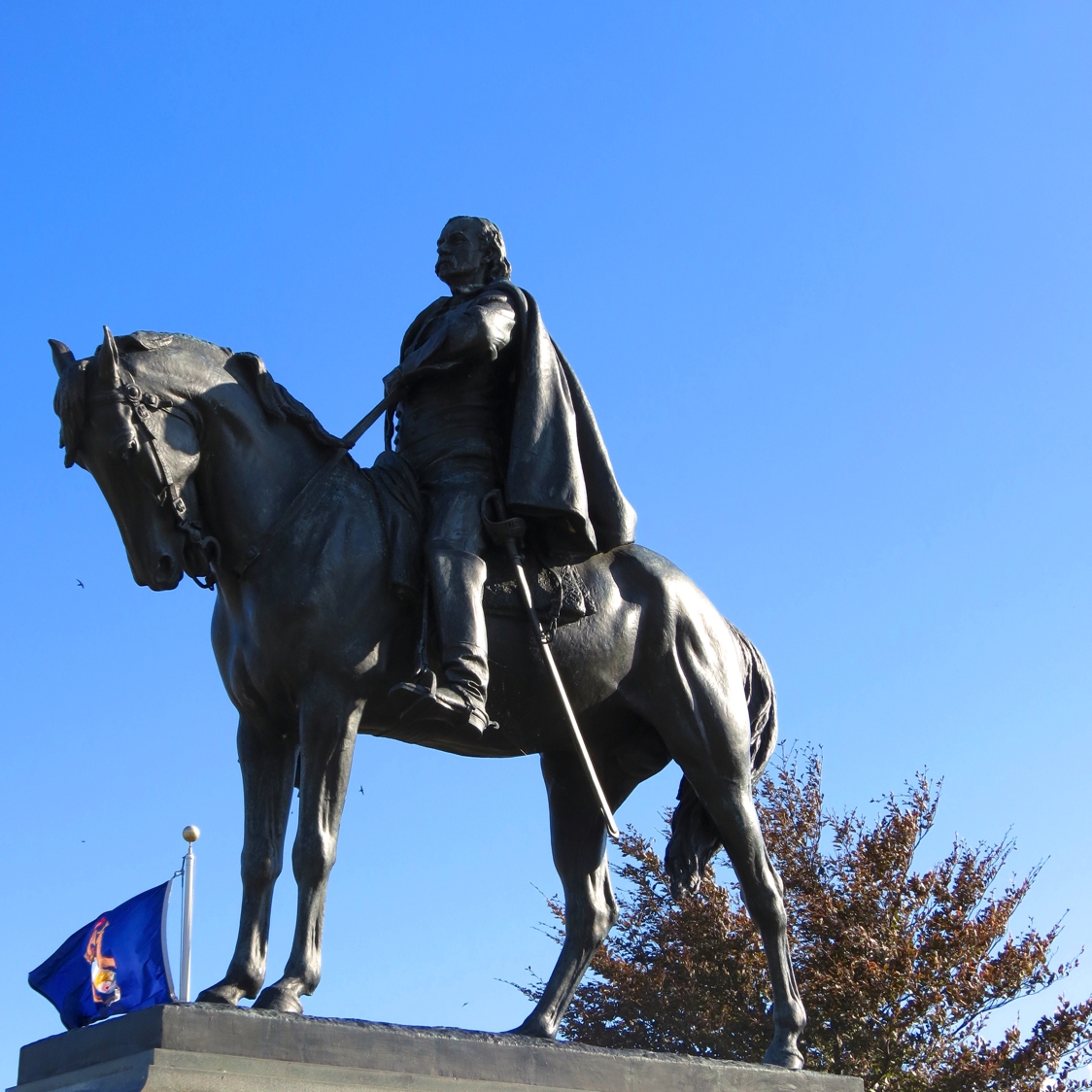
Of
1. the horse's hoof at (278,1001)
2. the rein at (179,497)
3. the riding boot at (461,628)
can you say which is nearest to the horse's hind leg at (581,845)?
the riding boot at (461,628)

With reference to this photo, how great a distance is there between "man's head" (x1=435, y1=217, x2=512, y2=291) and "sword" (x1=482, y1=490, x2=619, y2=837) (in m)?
1.42

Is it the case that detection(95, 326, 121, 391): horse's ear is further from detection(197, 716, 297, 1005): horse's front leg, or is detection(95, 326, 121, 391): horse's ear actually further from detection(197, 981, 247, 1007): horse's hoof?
detection(197, 981, 247, 1007): horse's hoof

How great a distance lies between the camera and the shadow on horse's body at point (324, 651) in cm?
706

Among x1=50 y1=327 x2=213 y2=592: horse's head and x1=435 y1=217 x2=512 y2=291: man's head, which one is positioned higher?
x1=435 y1=217 x2=512 y2=291: man's head

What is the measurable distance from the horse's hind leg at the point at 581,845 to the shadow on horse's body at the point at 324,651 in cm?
1

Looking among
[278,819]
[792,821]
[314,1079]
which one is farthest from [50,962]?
[792,821]

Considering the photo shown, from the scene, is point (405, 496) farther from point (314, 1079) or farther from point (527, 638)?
point (314, 1079)

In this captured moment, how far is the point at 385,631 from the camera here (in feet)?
24.4

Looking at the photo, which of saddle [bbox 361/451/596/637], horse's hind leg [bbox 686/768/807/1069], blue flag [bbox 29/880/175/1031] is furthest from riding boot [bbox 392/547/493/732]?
blue flag [bbox 29/880/175/1031]

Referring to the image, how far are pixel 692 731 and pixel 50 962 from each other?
337 inches

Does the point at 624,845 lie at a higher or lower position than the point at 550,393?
higher

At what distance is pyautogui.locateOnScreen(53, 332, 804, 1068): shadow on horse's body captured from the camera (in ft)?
23.2

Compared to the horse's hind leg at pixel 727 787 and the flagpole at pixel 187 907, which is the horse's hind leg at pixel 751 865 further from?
the flagpole at pixel 187 907

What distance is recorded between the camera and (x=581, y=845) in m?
8.45
